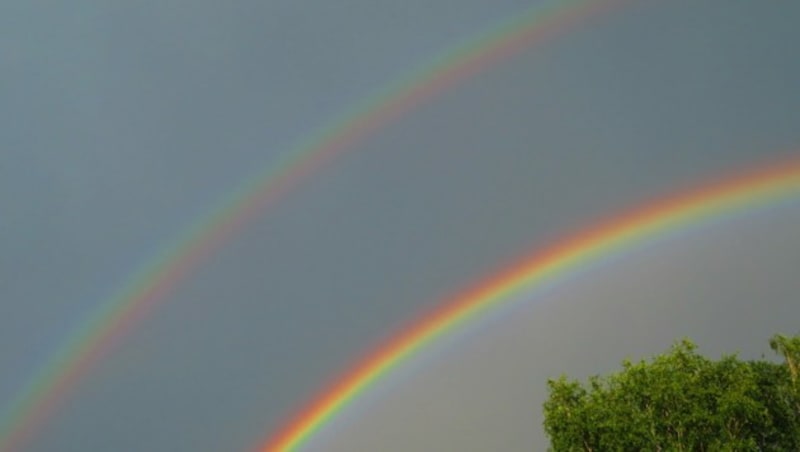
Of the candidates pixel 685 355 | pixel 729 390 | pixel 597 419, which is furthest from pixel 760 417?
pixel 597 419

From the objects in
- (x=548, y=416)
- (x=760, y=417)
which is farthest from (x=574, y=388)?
(x=760, y=417)

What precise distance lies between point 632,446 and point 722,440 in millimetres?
5370

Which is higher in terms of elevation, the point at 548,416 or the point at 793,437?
the point at 548,416

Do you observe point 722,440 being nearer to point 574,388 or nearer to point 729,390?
point 729,390

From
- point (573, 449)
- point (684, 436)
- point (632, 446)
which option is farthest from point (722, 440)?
point (573, 449)

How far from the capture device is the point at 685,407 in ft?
171

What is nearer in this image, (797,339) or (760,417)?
(760,417)

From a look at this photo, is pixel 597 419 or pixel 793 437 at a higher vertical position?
pixel 597 419

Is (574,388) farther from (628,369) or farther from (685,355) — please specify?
(685,355)

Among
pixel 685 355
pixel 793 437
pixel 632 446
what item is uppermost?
pixel 685 355

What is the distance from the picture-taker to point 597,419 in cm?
5397

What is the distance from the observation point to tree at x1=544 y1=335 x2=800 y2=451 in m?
51.4

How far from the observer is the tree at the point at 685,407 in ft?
169

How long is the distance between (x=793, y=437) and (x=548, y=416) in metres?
15.7
